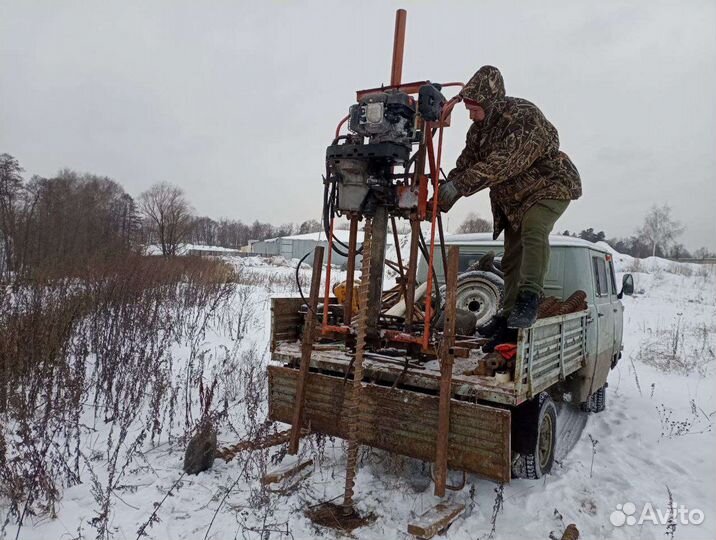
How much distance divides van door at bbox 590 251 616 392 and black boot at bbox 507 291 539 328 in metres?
1.85

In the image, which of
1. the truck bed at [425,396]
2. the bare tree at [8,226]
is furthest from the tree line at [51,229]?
the truck bed at [425,396]

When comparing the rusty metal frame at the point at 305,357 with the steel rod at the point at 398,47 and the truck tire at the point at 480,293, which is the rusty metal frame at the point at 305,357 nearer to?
the steel rod at the point at 398,47

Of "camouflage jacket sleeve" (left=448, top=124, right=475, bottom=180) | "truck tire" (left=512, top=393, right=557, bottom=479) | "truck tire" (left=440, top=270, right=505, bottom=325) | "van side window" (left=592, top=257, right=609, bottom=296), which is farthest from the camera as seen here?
"van side window" (left=592, top=257, right=609, bottom=296)

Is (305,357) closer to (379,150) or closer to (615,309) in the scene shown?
(379,150)

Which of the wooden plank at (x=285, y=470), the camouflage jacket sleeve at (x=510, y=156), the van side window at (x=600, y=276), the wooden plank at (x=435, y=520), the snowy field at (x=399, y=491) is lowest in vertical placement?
the snowy field at (x=399, y=491)

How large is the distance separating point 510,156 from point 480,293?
1613 mm

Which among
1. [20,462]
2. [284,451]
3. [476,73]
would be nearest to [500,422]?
[284,451]

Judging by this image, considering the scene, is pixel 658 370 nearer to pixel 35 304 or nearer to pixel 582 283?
pixel 582 283

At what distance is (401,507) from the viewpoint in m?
2.97

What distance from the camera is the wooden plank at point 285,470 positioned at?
3131mm

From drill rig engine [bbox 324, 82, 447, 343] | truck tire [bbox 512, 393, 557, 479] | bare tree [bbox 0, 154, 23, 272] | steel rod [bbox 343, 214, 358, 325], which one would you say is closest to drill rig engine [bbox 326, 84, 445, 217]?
drill rig engine [bbox 324, 82, 447, 343]

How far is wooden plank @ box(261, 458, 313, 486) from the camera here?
10.3 feet

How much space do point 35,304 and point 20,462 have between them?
245cm

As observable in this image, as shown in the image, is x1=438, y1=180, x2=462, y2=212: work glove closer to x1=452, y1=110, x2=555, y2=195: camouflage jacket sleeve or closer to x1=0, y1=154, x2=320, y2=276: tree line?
x1=452, y1=110, x2=555, y2=195: camouflage jacket sleeve
